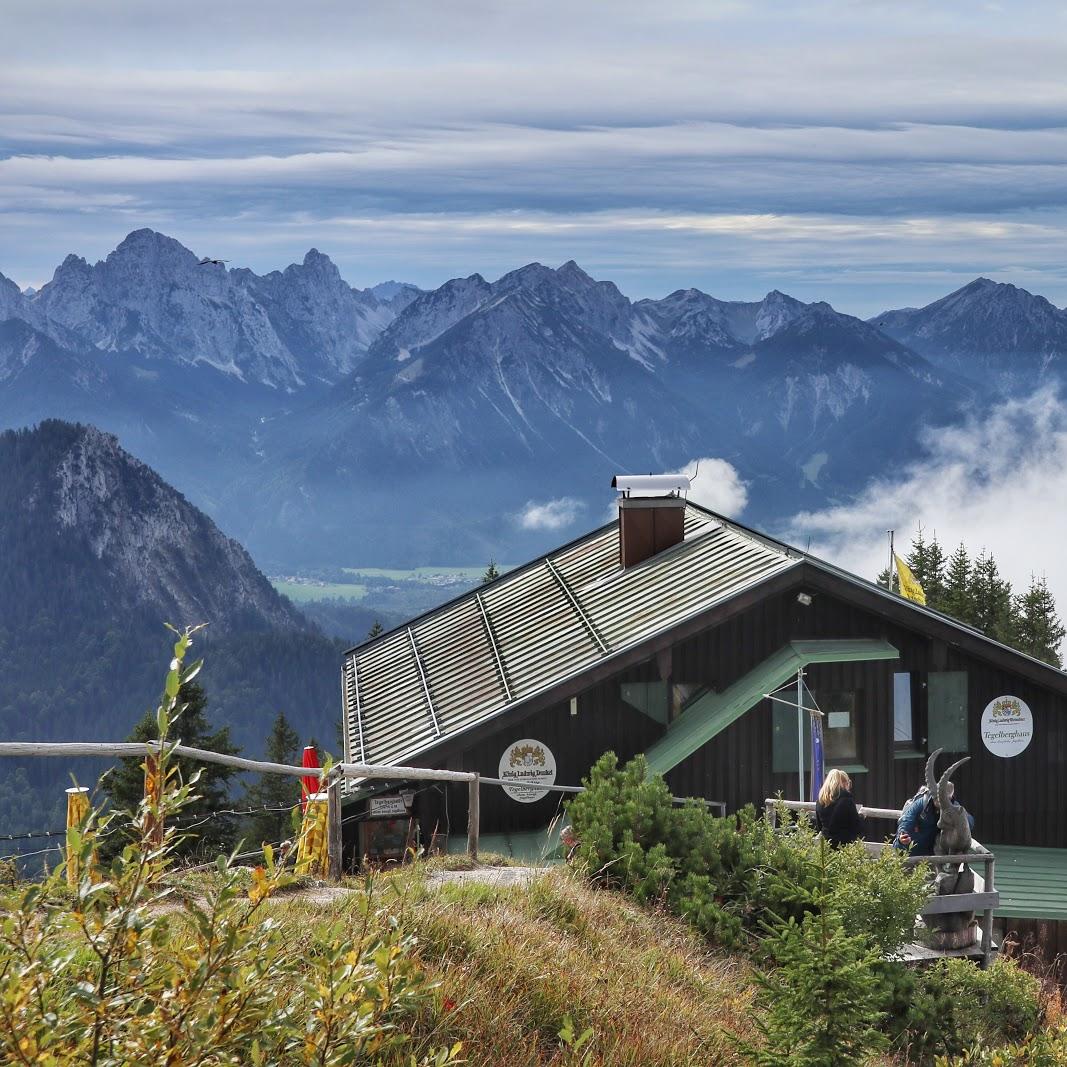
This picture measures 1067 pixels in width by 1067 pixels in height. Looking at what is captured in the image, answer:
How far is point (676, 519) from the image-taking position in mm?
24391

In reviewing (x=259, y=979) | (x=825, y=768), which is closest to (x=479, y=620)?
(x=825, y=768)

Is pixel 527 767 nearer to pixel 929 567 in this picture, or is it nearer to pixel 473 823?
pixel 473 823

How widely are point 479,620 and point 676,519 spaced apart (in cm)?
431

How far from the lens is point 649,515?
24359 millimetres

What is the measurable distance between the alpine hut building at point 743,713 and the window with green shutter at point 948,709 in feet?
0.08

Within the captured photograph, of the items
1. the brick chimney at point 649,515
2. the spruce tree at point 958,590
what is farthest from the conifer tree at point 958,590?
the brick chimney at point 649,515

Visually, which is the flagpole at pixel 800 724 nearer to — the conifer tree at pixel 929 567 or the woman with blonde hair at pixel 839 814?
the woman with blonde hair at pixel 839 814

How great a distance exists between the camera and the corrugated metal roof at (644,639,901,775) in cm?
1945

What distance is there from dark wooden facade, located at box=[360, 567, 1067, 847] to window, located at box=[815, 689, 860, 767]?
0.52 ft

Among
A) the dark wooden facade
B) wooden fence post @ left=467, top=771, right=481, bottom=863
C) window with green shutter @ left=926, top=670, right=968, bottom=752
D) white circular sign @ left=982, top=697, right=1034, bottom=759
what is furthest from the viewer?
white circular sign @ left=982, top=697, right=1034, bottom=759

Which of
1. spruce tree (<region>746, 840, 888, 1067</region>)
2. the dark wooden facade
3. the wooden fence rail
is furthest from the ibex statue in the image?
the dark wooden facade

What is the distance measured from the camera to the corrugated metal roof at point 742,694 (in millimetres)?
19453

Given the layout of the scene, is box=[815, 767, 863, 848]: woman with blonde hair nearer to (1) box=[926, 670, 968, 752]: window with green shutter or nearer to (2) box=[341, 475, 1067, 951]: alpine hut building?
(2) box=[341, 475, 1067, 951]: alpine hut building

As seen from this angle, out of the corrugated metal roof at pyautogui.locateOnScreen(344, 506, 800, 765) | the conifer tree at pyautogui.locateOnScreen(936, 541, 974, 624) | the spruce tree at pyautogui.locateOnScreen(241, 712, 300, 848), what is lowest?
the spruce tree at pyautogui.locateOnScreen(241, 712, 300, 848)
